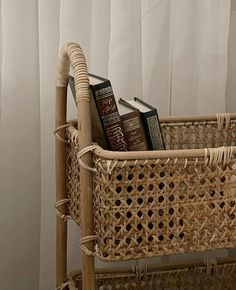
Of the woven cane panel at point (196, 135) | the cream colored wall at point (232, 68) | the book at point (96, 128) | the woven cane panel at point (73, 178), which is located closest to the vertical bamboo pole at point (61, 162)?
the woven cane panel at point (73, 178)

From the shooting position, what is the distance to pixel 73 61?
2.95 ft

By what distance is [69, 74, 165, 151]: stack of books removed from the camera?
0.89m

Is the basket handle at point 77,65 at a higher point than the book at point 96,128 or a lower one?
higher

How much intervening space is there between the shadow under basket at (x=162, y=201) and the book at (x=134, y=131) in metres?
0.09

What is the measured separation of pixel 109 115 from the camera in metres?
0.90

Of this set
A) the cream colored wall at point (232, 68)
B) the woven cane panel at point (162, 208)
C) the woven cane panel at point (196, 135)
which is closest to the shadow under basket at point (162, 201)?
the woven cane panel at point (162, 208)

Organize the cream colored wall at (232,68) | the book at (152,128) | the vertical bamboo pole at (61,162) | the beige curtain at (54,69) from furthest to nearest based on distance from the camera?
the cream colored wall at (232,68), the beige curtain at (54,69), the vertical bamboo pole at (61,162), the book at (152,128)

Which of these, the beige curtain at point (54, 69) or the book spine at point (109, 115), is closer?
the book spine at point (109, 115)

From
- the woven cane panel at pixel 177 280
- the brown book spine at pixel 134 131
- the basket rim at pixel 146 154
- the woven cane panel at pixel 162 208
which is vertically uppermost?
the brown book spine at pixel 134 131

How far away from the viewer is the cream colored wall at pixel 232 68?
130 cm

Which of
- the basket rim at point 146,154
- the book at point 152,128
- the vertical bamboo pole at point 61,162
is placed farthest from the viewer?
the vertical bamboo pole at point 61,162

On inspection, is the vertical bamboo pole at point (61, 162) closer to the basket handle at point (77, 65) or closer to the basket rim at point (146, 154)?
the basket handle at point (77, 65)

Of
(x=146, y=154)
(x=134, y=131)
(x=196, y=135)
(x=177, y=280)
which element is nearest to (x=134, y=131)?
(x=134, y=131)

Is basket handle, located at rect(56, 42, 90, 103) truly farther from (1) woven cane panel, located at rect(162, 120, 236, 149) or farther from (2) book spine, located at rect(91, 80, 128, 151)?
(1) woven cane panel, located at rect(162, 120, 236, 149)
